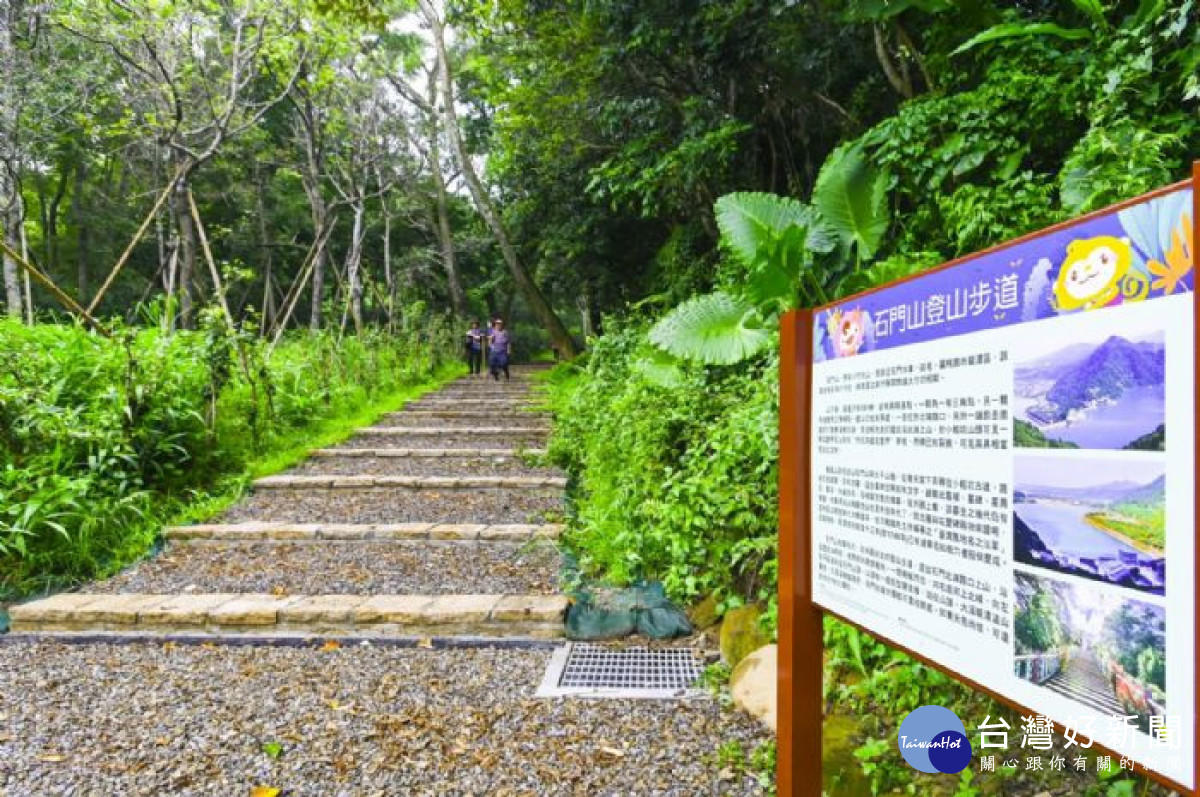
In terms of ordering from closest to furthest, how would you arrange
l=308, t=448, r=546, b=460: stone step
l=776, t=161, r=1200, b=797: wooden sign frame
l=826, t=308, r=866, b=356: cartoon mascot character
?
l=826, t=308, r=866, b=356: cartoon mascot character → l=776, t=161, r=1200, b=797: wooden sign frame → l=308, t=448, r=546, b=460: stone step

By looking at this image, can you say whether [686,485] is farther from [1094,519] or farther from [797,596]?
[1094,519]

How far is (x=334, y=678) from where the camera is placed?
2814 mm

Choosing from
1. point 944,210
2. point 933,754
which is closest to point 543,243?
point 944,210

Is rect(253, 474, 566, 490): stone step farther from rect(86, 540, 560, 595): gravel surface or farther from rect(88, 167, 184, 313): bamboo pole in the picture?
rect(88, 167, 184, 313): bamboo pole

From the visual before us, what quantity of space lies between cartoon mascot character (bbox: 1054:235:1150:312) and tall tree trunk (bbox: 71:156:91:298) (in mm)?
20668

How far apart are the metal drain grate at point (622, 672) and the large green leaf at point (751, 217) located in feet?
7.99

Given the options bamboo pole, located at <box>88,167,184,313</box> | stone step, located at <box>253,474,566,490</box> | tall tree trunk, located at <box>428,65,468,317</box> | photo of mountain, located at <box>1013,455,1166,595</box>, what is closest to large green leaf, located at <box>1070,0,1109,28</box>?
photo of mountain, located at <box>1013,455,1166,595</box>

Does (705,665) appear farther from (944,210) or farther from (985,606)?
(944,210)

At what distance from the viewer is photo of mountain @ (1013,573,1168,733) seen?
Result: 871 millimetres

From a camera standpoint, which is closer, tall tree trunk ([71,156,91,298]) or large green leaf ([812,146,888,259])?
large green leaf ([812,146,888,259])

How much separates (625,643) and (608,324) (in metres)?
4.75

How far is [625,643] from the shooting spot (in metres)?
3.14

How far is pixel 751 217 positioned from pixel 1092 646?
12.6ft

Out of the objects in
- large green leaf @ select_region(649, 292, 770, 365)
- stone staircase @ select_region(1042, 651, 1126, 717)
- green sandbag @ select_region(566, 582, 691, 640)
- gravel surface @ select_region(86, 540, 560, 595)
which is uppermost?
large green leaf @ select_region(649, 292, 770, 365)
